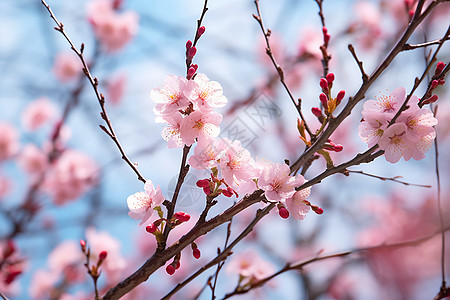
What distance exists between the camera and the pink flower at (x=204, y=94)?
0.98 metres

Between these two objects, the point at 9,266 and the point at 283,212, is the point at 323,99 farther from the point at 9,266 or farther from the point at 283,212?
the point at 9,266

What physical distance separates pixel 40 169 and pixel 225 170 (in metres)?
3.55

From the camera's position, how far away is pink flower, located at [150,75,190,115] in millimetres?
997

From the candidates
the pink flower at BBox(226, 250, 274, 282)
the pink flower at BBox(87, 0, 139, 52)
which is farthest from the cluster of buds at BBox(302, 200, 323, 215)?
the pink flower at BBox(87, 0, 139, 52)

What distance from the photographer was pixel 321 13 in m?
1.41

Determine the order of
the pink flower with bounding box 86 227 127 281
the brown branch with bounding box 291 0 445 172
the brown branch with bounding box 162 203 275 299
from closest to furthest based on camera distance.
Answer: the brown branch with bounding box 291 0 445 172, the brown branch with bounding box 162 203 275 299, the pink flower with bounding box 86 227 127 281

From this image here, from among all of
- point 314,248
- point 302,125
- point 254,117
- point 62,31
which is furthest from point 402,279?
point 62,31

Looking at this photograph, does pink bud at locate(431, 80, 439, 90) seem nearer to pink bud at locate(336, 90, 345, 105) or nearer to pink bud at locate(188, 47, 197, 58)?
pink bud at locate(336, 90, 345, 105)

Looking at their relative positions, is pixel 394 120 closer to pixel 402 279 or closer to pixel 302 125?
pixel 302 125

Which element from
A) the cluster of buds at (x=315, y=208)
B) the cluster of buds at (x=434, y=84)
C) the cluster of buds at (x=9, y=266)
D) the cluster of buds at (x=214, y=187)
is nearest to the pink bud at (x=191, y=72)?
the cluster of buds at (x=214, y=187)

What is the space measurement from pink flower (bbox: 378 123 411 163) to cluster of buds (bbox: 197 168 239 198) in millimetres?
425

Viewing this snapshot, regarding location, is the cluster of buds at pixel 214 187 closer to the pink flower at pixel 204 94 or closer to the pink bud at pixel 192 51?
the pink flower at pixel 204 94

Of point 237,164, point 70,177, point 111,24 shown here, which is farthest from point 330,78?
point 111,24

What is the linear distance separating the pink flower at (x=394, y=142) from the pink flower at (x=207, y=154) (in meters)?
0.43
